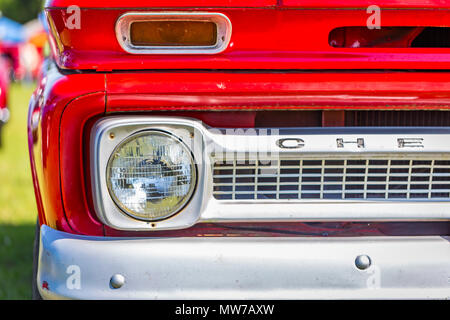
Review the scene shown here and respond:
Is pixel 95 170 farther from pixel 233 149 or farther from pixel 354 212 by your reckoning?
pixel 354 212

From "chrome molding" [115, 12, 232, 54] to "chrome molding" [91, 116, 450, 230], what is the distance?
185 millimetres

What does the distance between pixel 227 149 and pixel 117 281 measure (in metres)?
0.45

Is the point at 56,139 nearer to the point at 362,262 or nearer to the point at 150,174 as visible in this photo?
the point at 150,174

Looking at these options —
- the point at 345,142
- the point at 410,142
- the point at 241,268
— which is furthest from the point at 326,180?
the point at 241,268

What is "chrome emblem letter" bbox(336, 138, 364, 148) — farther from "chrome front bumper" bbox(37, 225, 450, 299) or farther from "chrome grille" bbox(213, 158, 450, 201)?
"chrome front bumper" bbox(37, 225, 450, 299)

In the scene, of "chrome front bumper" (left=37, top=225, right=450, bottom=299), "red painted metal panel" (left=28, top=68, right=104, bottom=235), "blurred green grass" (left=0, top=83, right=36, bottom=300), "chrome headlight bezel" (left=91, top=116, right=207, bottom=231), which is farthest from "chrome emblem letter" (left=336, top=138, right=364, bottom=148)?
"blurred green grass" (left=0, top=83, right=36, bottom=300)

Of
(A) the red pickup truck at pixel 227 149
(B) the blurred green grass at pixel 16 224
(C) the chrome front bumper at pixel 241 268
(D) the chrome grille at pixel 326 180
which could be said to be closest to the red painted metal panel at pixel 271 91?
(A) the red pickup truck at pixel 227 149

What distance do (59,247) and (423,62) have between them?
111cm

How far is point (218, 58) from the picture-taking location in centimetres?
152

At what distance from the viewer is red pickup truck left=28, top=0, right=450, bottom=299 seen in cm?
147

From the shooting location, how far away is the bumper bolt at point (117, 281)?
145cm

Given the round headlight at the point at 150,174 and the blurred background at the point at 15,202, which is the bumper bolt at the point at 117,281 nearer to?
the round headlight at the point at 150,174

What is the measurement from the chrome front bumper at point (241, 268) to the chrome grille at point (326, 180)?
130 millimetres
